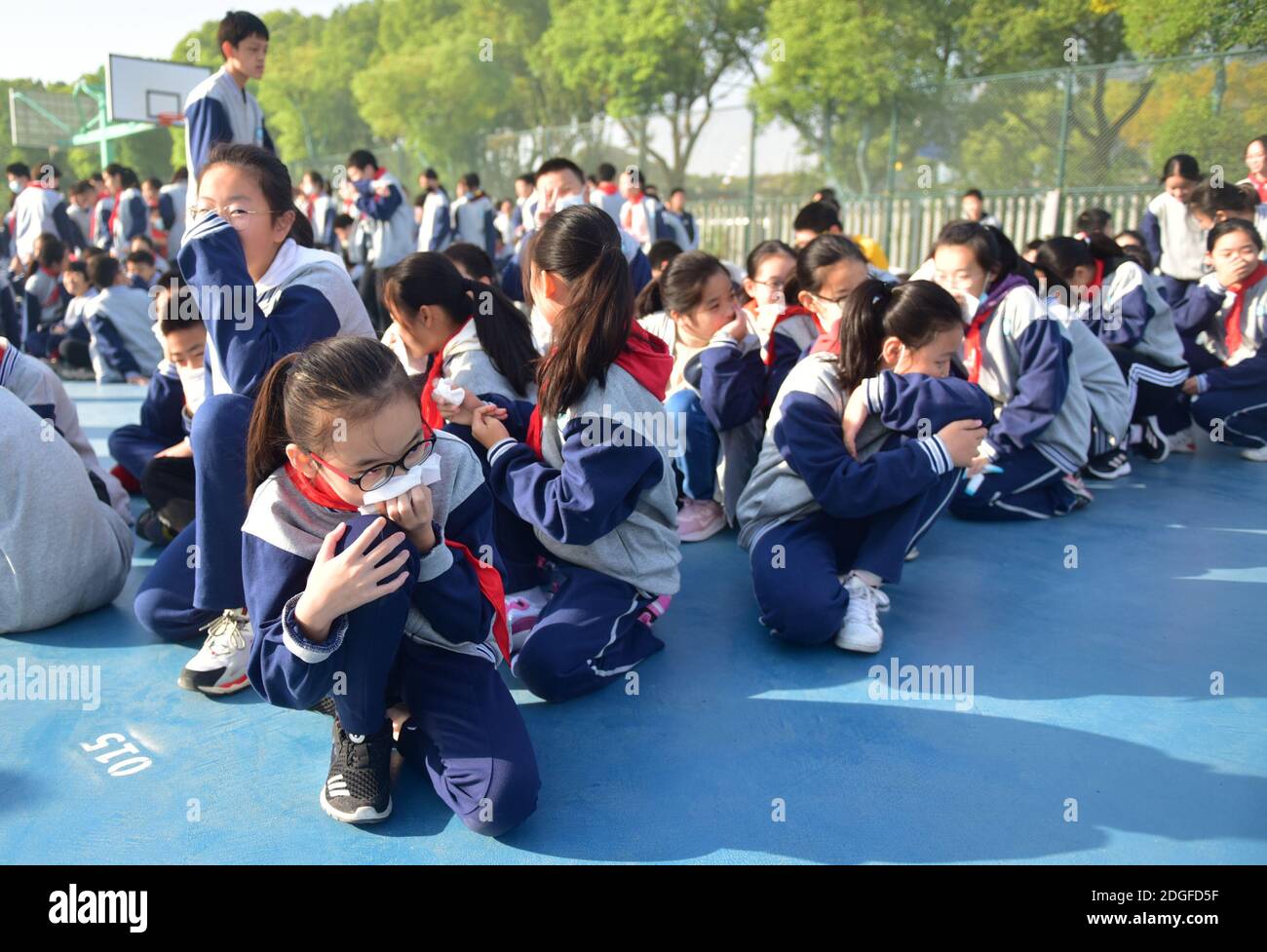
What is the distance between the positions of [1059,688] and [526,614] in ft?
4.41

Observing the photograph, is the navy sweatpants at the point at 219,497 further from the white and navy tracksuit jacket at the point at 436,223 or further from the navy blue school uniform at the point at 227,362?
the white and navy tracksuit jacket at the point at 436,223

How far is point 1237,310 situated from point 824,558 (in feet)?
10.8

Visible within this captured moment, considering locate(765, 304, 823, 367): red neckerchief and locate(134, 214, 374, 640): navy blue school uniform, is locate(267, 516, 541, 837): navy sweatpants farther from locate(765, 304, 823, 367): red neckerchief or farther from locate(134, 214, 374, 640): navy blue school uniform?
locate(765, 304, 823, 367): red neckerchief

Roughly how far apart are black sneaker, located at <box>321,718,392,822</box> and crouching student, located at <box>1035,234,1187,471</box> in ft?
12.1

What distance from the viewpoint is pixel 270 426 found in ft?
6.31

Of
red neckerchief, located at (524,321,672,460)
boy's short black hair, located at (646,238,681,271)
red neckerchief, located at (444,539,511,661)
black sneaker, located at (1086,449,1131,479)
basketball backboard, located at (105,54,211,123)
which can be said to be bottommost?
black sneaker, located at (1086,449,1131,479)

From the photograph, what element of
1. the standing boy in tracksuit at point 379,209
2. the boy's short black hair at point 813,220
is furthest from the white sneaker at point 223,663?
the standing boy in tracksuit at point 379,209

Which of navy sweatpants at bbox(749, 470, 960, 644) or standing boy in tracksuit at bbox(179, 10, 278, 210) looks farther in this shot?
standing boy in tracksuit at bbox(179, 10, 278, 210)

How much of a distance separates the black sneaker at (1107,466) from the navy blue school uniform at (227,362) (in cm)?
322

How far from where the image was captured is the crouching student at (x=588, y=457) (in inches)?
94.1

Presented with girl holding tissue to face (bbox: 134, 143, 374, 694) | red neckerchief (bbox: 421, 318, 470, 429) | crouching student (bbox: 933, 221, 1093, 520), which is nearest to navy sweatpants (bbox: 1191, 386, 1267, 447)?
crouching student (bbox: 933, 221, 1093, 520)

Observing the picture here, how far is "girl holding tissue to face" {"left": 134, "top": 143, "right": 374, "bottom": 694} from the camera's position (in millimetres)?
2408

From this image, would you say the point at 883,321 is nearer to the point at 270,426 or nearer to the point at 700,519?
the point at 700,519

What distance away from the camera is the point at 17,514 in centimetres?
268
